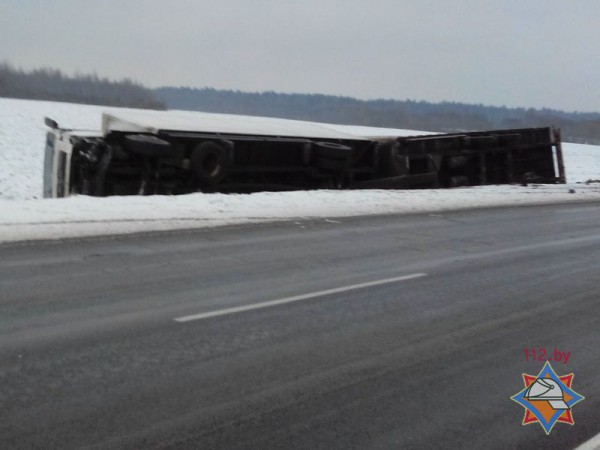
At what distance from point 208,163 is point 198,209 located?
3529mm

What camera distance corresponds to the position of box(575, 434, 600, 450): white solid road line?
3830 mm

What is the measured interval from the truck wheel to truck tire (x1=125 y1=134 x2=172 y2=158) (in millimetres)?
825

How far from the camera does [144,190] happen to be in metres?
15.1

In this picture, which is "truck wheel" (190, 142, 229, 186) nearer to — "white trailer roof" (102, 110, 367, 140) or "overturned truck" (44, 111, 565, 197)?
"overturned truck" (44, 111, 565, 197)

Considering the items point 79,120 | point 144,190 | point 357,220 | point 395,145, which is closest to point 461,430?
point 357,220

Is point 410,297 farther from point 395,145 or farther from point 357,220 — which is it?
point 395,145

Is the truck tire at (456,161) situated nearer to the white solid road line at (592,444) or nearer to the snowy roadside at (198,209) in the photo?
the snowy roadside at (198,209)

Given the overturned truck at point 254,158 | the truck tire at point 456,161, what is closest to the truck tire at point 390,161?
the overturned truck at point 254,158

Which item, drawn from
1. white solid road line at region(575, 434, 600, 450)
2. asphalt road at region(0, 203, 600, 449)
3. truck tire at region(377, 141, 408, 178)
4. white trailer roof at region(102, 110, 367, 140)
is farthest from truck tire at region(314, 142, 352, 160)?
white solid road line at region(575, 434, 600, 450)

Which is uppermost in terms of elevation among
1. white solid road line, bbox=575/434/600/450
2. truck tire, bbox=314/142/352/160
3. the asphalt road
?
truck tire, bbox=314/142/352/160

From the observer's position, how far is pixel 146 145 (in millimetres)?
14578

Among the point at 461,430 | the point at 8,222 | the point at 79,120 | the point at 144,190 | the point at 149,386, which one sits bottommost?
the point at 461,430

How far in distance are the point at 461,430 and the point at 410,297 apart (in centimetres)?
312

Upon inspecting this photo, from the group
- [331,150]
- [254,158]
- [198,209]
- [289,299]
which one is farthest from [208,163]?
[289,299]
